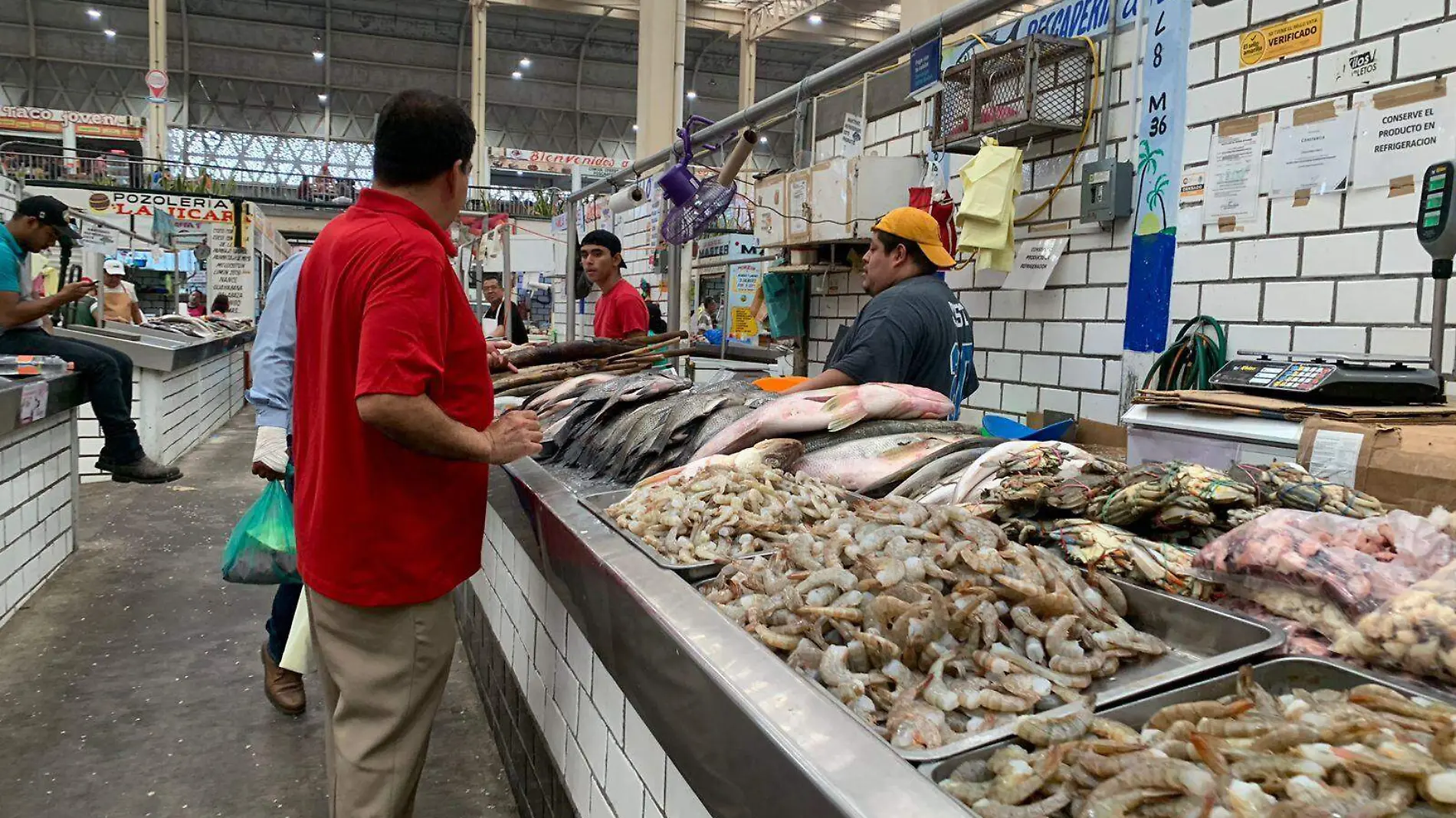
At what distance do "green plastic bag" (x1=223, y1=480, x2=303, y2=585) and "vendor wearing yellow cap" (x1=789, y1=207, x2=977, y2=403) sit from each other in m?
1.77

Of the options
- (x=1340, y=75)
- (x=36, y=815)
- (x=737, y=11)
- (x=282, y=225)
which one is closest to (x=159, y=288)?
(x=282, y=225)

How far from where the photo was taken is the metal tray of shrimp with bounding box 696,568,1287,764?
92 centimetres

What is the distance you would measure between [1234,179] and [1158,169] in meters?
0.28

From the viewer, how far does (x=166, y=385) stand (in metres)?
7.66

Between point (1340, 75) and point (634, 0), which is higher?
point (634, 0)

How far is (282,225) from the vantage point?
76.4 ft

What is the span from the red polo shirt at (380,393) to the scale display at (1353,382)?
1.87 metres

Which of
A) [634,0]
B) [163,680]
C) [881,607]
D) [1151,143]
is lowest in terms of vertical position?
[163,680]

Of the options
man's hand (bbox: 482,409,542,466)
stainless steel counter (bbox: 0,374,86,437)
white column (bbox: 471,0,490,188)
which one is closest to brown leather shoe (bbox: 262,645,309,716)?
stainless steel counter (bbox: 0,374,86,437)

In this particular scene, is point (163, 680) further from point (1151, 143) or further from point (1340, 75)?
point (1340, 75)

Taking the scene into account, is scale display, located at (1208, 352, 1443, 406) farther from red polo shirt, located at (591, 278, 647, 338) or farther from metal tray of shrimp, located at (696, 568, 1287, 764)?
red polo shirt, located at (591, 278, 647, 338)

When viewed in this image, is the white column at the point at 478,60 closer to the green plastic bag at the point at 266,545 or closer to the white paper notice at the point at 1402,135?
the green plastic bag at the point at 266,545

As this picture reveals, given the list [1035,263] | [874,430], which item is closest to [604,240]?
[1035,263]

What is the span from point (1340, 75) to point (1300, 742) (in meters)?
3.22
